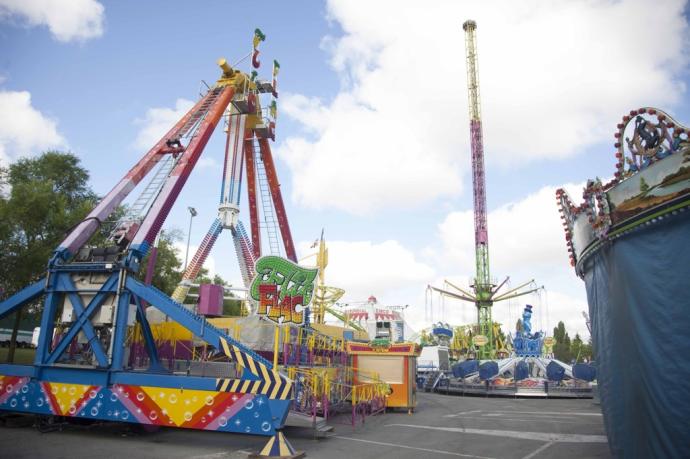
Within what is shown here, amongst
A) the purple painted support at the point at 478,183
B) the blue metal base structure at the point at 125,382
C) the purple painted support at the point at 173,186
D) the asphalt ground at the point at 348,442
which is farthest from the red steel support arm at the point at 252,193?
the purple painted support at the point at 478,183

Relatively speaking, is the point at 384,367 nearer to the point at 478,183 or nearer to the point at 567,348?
the point at 478,183

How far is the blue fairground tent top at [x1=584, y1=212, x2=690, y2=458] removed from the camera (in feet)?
25.1

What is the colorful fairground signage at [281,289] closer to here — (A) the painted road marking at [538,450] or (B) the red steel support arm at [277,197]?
(A) the painted road marking at [538,450]

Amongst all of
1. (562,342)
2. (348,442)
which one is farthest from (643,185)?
(562,342)

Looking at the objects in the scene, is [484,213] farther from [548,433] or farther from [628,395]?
[628,395]

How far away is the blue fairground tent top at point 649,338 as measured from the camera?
7652 millimetres

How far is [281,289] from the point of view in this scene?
42.1 feet

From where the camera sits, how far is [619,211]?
905 cm

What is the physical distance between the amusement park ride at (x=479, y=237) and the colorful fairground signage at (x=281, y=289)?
46577mm

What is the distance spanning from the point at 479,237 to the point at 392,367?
42.6m

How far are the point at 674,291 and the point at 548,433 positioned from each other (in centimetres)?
1010

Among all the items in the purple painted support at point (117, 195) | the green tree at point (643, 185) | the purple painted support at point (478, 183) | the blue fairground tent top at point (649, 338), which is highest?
the purple painted support at point (478, 183)

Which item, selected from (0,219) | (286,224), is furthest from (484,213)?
(0,219)

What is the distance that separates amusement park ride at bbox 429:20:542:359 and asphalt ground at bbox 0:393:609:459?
1597 inches
